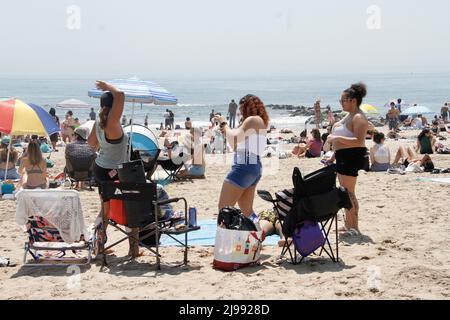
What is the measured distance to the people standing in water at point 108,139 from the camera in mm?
5367

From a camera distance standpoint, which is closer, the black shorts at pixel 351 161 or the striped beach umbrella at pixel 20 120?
the black shorts at pixel 351 161

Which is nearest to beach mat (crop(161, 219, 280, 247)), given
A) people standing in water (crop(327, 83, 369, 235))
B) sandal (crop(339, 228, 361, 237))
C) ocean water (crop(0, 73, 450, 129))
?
sandal (crop(339, 228, 361, 237))

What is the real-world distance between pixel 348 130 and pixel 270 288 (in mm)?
2153

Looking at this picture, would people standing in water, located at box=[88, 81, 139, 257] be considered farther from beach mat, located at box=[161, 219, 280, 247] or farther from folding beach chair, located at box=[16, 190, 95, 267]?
beach mat, located at box=[161, 219, 280, 247]

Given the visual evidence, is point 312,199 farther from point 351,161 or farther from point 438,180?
point 438,180

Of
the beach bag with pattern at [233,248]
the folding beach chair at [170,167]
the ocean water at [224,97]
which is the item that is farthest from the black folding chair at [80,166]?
the ocean water at [224,97]

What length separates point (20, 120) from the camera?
858 centimetres

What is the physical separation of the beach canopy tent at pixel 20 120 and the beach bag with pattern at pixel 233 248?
430 cm

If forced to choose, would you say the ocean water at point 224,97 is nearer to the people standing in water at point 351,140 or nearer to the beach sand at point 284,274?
the beach sand at point 284,274

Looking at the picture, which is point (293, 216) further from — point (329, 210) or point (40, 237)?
point (40, 237)

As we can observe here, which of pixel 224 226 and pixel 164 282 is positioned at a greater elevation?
pixel 224 226

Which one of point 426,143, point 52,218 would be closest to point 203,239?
point 52,218
